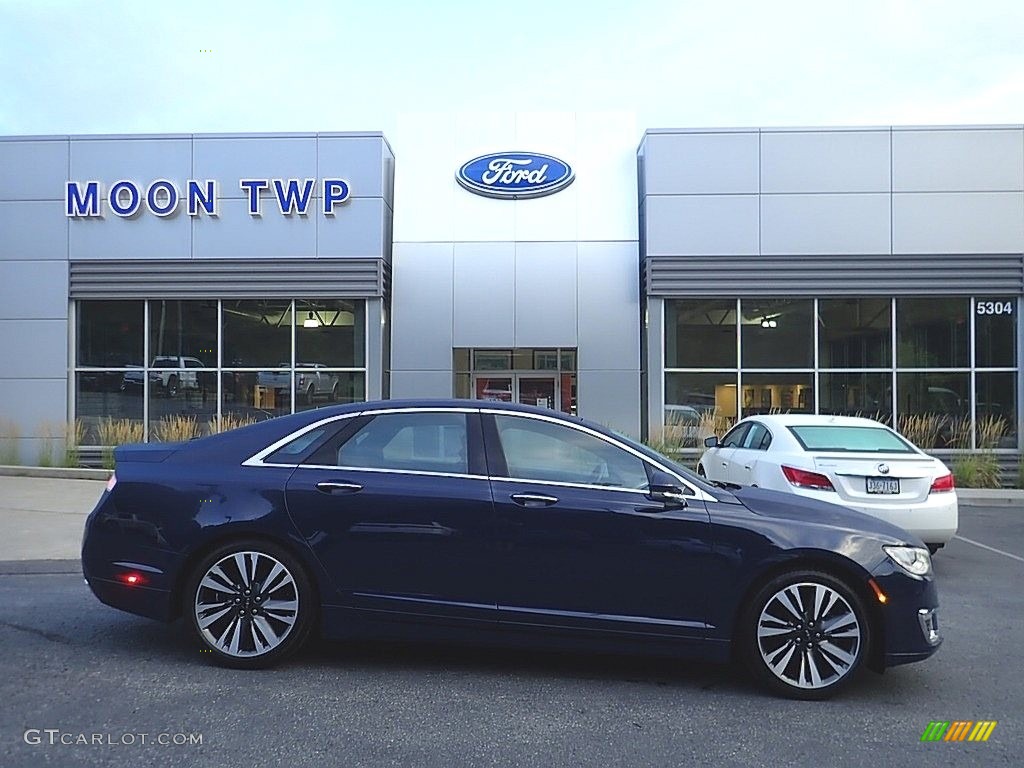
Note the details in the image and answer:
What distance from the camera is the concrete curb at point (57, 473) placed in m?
14.1

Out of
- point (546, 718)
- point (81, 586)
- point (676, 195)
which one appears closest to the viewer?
point (546, 718)

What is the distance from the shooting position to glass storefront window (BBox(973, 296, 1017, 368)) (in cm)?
1648

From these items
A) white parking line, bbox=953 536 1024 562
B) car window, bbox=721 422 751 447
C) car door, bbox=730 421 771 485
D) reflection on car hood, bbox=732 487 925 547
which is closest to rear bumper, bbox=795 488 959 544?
car door, bbox=730 421 771 485

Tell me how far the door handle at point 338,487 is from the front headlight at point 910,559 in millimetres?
2970

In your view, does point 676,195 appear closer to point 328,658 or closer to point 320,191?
point 320,191

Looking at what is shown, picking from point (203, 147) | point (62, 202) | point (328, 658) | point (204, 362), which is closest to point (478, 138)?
point (203, 147)

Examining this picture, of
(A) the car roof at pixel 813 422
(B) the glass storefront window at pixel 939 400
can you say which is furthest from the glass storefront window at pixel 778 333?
(A) the car roof at pixel 813 422

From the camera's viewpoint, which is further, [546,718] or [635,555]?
[635,555]

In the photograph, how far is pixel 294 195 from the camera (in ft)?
53.9

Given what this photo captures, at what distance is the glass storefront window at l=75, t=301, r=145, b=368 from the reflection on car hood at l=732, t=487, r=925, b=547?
48.4 feet

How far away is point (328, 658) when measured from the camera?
5258 mm

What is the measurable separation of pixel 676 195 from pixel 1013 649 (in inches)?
463

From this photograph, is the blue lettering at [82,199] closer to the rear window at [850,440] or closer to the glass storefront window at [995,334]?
the rear window at [850,440]

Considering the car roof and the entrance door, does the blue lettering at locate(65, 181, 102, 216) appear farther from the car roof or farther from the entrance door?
the car roof
